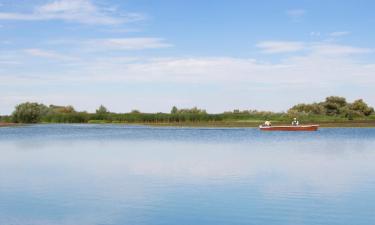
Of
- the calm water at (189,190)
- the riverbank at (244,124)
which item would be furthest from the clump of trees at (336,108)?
the calm water at (189,190)

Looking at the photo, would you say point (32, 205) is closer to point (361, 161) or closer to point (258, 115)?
point (361, 161)

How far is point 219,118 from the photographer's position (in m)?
92.1

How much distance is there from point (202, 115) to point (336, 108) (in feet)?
89.4

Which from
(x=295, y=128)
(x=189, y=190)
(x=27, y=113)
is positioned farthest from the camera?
(x=27, y=113)

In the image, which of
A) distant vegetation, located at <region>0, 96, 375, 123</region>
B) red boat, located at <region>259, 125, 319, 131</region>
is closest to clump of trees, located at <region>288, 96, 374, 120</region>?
distant vegetation, located at <region>0, 96, 375, 123</region>

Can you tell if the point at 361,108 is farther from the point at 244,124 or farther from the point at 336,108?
the point at 244,124

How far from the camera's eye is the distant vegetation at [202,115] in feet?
295

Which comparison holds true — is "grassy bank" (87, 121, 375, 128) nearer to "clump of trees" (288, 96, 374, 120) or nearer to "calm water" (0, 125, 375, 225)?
"clump of trees" (288, 96, 374, 120)

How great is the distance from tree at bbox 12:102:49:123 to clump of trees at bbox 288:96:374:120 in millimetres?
52073

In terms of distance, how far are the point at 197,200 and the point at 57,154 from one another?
1844 centimetres

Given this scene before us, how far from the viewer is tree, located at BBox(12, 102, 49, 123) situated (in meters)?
108

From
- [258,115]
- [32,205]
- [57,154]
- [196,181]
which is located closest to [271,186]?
[196,181]

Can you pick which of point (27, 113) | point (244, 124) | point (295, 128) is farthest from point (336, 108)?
point (27, 113)

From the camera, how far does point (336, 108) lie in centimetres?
10025
